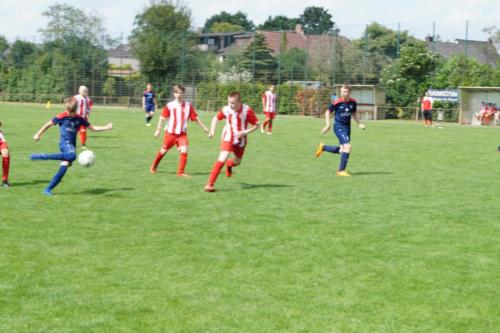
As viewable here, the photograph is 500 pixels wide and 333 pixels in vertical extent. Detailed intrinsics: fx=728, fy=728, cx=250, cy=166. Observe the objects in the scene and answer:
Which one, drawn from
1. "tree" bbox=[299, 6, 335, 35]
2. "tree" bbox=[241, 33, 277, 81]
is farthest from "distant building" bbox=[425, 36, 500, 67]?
"tree" bbox=[299, 6, 335, 35]

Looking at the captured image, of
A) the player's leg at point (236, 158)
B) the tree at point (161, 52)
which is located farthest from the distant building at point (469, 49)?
the player's leg at point (236, 158)

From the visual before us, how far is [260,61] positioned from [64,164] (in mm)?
43903

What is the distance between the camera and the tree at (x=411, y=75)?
45656mm

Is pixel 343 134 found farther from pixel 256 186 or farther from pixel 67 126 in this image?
→ pixel 67 126

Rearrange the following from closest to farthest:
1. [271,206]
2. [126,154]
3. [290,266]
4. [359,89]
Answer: [290,266], [271,206], [126,154], [359,89]

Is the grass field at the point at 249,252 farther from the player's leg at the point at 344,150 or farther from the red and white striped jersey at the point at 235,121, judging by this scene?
the red and white striped jersey at the point at 235,121

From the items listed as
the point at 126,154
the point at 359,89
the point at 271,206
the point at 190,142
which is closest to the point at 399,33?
the point at 359,89

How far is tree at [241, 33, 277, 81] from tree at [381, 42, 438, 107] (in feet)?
34.6

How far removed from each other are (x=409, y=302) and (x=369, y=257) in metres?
1.58

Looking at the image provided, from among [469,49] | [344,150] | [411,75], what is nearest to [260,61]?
[411,75]

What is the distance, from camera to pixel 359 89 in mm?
46062

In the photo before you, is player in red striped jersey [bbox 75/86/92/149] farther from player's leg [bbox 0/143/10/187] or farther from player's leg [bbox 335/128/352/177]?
player's leg [bbox 335/128/352/177]

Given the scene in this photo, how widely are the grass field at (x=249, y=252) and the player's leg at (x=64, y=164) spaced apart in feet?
0.60

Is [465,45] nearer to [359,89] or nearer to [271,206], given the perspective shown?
[359,89]
